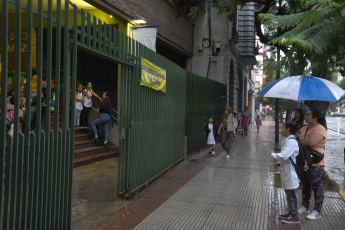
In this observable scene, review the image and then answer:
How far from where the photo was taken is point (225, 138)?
13281 mm

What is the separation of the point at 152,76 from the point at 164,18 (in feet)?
27.5

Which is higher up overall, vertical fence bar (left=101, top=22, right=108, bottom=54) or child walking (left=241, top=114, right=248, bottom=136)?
vertical fence bar (left=101, top=22, right=108, bottom=54)

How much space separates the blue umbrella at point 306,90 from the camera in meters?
6.54

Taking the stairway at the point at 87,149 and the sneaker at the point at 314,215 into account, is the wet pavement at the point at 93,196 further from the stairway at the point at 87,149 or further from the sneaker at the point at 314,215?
the sneaker at the point at 314,215

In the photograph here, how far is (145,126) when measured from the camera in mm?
7715

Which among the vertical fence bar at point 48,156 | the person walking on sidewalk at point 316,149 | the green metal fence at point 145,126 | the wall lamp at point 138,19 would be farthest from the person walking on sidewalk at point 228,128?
the vertical fence bar at point 48,156

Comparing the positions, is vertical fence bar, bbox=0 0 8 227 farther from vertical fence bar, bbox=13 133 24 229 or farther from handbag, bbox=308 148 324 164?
handbag, bbox=308 148 324 164

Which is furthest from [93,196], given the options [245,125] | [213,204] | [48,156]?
[245,125]

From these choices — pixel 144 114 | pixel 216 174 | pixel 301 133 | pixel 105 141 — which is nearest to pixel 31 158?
pixel 144 114

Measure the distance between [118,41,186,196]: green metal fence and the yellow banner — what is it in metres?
0.11

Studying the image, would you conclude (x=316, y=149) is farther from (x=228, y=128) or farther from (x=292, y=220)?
(x=228, y=128)

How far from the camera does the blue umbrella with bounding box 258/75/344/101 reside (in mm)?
6539

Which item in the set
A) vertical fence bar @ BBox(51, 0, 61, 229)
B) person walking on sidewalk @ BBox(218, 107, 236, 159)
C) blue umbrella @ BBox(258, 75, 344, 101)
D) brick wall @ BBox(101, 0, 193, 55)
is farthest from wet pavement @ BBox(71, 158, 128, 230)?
brick wall @ BBox(101, 0, 193, 55)

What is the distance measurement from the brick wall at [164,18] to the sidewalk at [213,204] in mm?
5752
